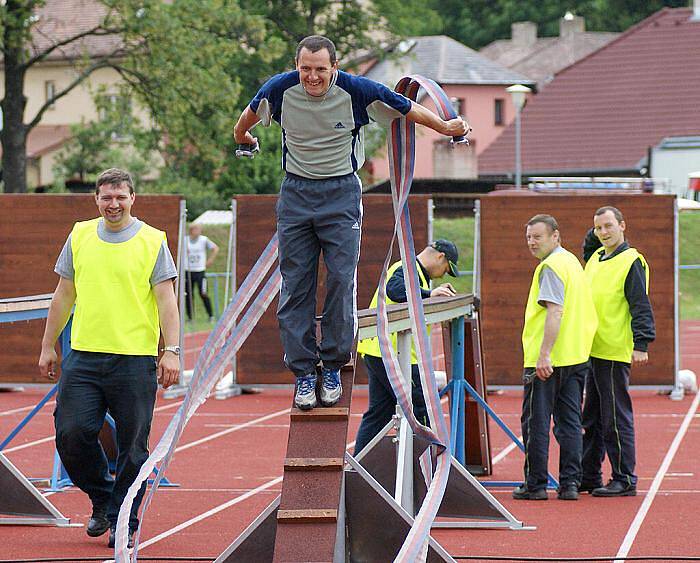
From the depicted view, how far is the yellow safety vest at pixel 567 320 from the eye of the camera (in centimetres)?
978

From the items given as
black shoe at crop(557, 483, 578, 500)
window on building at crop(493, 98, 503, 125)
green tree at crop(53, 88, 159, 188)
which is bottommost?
black shoe at crop(557, 483, 578, 500)

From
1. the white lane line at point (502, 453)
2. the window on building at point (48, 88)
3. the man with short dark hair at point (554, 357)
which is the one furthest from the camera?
the window on building at point (48, 88)

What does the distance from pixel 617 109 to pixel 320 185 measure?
4641 centimetres

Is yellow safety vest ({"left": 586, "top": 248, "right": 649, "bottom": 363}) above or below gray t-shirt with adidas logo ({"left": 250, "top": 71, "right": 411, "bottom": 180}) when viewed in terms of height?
below

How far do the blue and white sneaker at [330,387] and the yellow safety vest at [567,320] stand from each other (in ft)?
10.9

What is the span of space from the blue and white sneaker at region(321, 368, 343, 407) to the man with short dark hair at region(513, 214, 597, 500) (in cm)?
321

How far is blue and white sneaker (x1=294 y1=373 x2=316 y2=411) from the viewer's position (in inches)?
262

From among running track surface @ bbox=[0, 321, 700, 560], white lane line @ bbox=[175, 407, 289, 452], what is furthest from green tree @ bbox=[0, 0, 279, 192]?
white lane line @ bbox=[175, 407, 289, 452]

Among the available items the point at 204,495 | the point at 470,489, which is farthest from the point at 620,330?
the point at 204,495

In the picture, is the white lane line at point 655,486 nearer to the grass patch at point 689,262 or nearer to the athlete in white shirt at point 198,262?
the athlete in white shirt at point 198,262

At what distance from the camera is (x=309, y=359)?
667 centimetres

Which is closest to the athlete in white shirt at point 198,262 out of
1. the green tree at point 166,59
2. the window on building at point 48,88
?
the green tree at point 166,59

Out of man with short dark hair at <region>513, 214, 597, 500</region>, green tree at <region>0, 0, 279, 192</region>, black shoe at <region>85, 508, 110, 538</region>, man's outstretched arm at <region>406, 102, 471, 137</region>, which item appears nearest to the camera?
man's outstretched arm at <region>406, 102, 471, 137</region>

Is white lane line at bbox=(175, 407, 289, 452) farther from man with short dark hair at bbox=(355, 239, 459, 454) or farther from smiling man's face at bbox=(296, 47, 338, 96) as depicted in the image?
smiling man's face at bbox=(296, 47, 338, 96)
